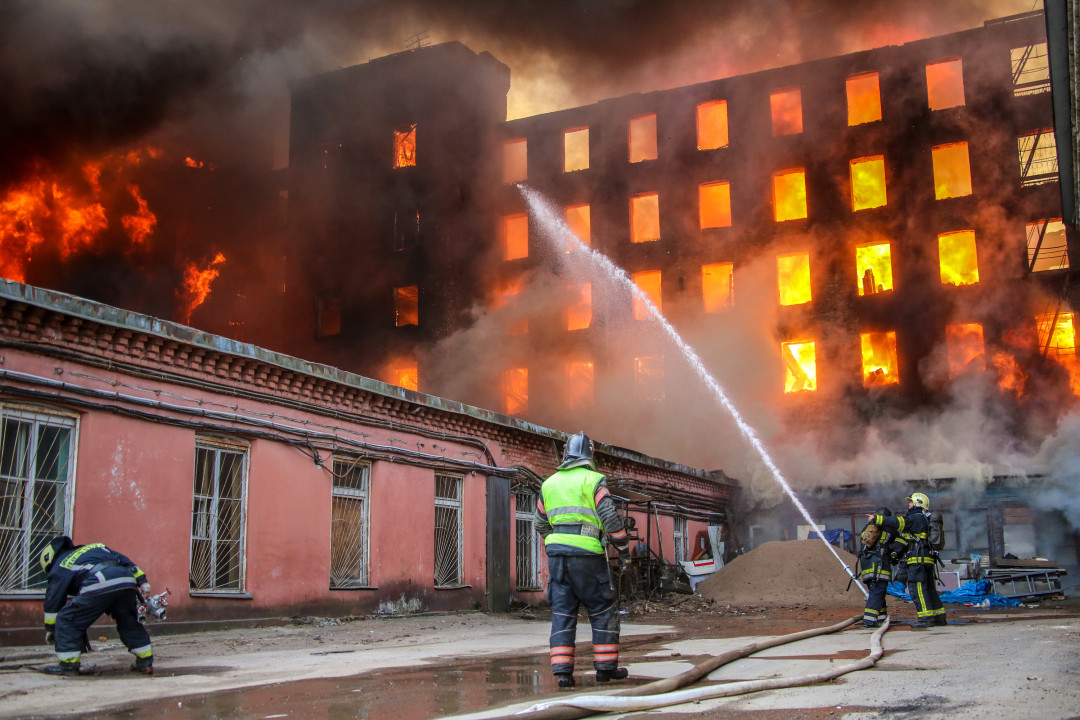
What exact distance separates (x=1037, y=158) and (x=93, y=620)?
31978mm

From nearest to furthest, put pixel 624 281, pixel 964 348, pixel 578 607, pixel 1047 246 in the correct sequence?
pixel 578 607
pixel 1047 246
pixel 964 348
pixel 624 281

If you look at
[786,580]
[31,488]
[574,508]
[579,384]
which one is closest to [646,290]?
[579,384]

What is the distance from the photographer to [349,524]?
13953mm

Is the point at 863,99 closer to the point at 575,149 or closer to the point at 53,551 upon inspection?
the point at 575,149

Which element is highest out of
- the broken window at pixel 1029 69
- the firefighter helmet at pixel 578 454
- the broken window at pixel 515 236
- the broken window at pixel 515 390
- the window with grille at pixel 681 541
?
the broken window at pixel 1029 69

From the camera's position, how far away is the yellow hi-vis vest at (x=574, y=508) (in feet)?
21.3

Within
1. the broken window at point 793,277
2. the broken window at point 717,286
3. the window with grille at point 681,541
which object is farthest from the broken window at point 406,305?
the window with grille at point 681,541

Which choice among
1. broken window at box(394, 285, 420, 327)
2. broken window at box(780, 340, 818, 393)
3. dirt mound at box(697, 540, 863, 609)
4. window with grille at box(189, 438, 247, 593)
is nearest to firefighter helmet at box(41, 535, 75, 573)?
window with grille at box(189, 438, 247, 593)

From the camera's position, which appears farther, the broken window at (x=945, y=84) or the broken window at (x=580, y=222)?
the broken window at (x=580, y=222)

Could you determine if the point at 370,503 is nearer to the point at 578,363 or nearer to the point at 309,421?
the point at 309,421

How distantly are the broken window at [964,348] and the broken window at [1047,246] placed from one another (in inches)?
101

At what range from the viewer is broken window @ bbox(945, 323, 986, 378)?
30.6m

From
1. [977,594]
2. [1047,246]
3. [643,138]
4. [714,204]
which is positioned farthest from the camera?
[643,138]

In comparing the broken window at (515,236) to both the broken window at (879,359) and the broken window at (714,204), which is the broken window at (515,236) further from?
the broken window at (879,359)
